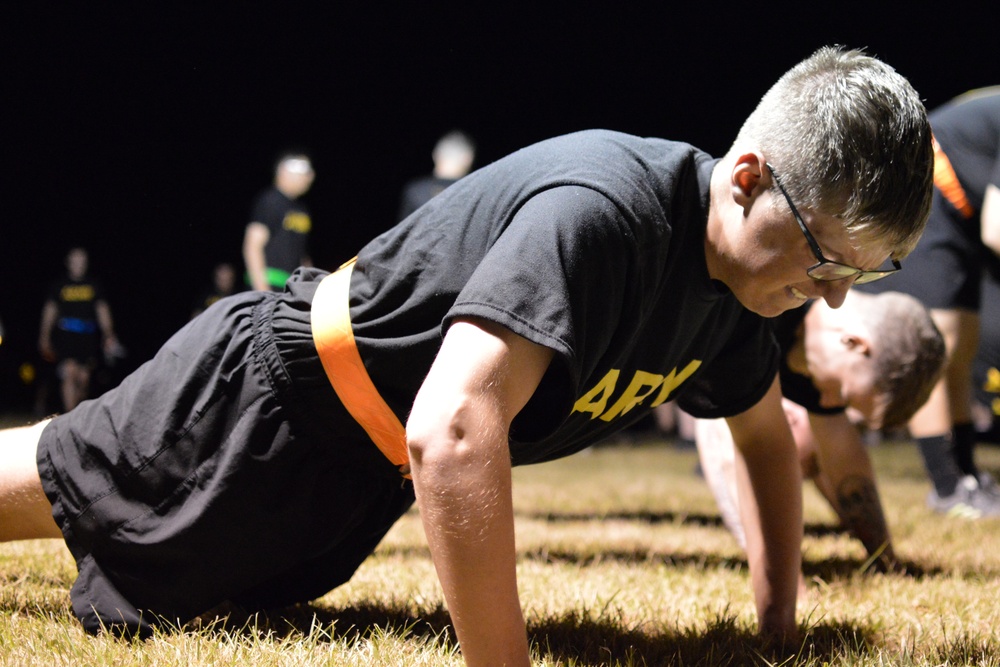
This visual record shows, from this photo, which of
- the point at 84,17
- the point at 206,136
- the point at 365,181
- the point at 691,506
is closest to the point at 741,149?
the point at 691,506

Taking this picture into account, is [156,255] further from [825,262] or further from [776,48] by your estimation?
[825,262]

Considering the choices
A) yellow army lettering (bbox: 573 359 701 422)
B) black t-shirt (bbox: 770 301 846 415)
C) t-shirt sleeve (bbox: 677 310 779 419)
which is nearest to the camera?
yellow army lettering (bbox: 573 359 701 422)

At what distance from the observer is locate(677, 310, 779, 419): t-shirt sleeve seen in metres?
1.74

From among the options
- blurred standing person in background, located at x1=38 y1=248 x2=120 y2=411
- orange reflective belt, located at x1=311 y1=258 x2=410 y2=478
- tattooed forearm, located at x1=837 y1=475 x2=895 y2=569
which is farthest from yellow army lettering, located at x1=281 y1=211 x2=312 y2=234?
orange reflective belt, located at x1=311 y1=258 x2=410 y2=478

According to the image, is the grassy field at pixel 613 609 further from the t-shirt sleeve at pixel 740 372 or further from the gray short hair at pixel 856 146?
the gray short hair at pixel 856 146

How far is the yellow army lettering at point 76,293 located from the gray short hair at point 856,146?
9232 millimetres

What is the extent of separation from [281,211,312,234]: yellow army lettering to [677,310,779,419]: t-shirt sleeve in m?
4.83

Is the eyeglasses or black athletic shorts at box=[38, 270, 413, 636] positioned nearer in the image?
the eyeglasses

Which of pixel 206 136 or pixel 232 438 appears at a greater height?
pixel 206 136

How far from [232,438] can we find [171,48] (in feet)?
20.6

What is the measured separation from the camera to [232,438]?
1613 mm

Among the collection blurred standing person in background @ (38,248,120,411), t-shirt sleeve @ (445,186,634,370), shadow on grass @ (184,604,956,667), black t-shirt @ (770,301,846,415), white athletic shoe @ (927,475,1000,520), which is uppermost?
t-shirt sleeve @ (445,186,634,370)

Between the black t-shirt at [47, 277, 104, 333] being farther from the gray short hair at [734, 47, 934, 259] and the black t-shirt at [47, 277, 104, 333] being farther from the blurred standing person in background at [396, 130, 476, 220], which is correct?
the gray short hair at [734, 47, 934, 259]

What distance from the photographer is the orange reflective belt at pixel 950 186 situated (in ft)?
12.2
